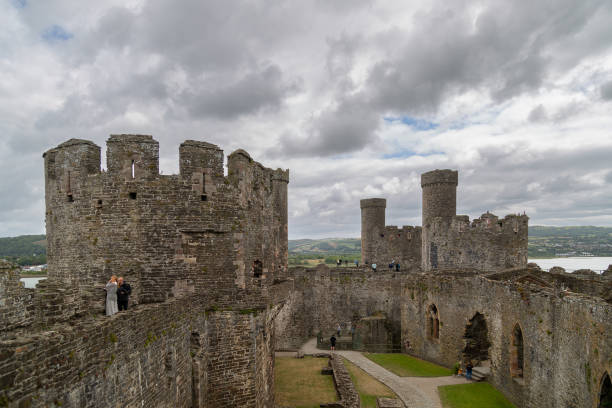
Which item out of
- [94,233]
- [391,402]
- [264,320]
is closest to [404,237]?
[391,402]

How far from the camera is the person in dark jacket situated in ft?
34.6

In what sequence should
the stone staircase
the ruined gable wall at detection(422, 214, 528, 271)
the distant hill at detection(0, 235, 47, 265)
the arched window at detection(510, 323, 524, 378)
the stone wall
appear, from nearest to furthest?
1. the arched window at detection(510, 323, 524, 378)
2. the stone staircase
3. the ruined gable wall at detection(422, 214, 528, 271)
4. the stone wall
5. the distant hill at detection(0, 235, 47, 265)

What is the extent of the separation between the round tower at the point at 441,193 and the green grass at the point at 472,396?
1536 cm

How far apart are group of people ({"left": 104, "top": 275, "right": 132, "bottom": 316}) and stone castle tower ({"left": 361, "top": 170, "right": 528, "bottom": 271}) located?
77.6ft

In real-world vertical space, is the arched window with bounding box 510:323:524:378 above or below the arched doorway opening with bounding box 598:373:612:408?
below

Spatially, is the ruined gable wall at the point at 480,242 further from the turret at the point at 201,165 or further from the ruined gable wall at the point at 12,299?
the ruined gable wall at the point at 12,299

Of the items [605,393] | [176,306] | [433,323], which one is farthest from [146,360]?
[433,323]

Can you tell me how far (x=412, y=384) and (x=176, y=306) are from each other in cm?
1490

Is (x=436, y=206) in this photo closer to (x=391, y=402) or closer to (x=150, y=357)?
(x=391, y=402)

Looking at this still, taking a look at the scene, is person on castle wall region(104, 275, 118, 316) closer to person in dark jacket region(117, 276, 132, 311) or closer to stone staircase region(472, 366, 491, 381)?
person in dark jacket region(117, 276, 132, 311)

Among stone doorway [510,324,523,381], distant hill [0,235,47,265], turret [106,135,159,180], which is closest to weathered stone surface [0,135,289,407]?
turret [106,135,159,180]

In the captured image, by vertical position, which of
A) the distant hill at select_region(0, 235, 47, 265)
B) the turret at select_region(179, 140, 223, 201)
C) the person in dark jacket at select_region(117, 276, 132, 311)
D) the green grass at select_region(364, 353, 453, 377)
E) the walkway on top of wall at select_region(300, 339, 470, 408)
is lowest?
the green grass at select_region(364, 353, 453, 377)

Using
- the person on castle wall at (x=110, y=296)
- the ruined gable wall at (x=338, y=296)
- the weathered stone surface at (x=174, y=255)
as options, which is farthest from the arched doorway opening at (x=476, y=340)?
the person on castle wall at (x=110, y=296)

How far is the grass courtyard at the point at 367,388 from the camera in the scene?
17.8 meters
